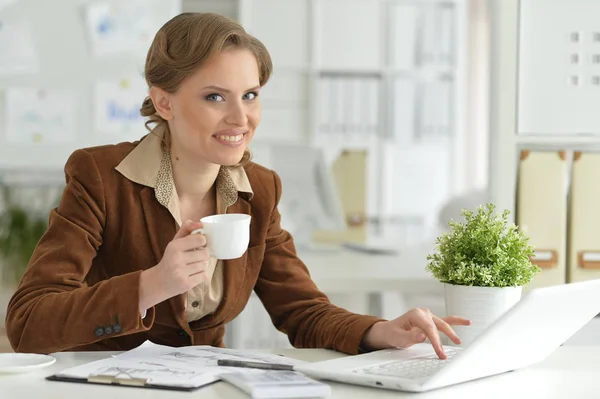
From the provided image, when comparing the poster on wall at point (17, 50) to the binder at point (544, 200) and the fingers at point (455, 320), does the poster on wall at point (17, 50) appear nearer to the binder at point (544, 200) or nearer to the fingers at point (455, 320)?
the binder at point (544, 200)

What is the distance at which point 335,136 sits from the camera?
6258mm

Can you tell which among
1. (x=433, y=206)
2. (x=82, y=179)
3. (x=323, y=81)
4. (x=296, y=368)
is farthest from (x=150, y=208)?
(x=433, y=206)

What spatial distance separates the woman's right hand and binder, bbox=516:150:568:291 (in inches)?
41.0

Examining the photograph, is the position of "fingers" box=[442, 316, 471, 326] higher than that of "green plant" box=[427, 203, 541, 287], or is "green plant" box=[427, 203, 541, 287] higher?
"green plant" box=[427, 203, 541, 287]

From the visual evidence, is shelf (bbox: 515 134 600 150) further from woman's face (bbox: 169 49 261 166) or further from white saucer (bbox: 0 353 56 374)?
white saucer (bbox: 0 353 56 374)

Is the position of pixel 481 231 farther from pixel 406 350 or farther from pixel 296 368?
pixel 296 368

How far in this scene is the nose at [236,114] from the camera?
1.60 m

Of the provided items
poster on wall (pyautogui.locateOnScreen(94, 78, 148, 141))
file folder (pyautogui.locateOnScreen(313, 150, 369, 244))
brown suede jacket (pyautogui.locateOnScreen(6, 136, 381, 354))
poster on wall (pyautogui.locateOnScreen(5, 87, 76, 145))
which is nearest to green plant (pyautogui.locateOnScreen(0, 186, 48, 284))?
poster on wall (pyautogui.locateOnScreen(5, 87, 76, 145))

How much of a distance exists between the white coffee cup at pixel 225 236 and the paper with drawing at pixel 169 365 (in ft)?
0.58

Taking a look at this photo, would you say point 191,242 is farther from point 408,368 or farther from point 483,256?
point 483,256

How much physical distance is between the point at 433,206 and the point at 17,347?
212 inches

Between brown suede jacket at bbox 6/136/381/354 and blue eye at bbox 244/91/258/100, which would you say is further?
blue eye at bbox 244/91/258/100

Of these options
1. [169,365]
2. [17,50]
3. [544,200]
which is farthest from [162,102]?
[17,50]

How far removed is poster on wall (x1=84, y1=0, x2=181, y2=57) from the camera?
4543mm
